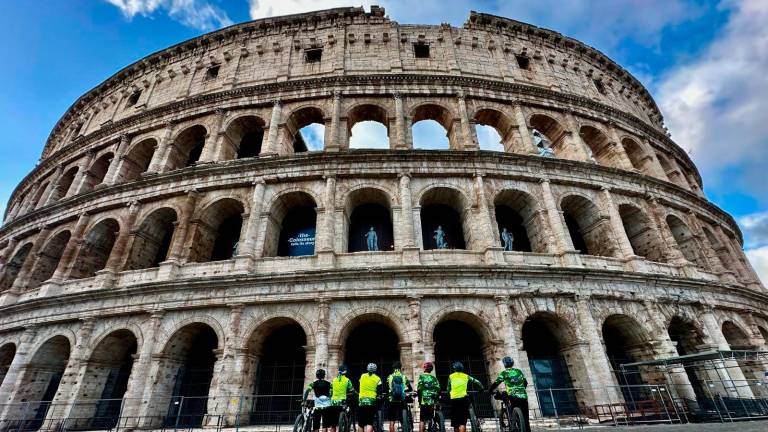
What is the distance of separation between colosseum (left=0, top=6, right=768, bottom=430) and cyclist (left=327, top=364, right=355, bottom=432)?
12.2 ft

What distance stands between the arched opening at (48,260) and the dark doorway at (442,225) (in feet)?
52.9

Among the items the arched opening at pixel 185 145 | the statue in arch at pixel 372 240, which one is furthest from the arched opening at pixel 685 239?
the arched opening at pixel 185 145

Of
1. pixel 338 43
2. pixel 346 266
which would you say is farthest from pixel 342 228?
pixel 338 43

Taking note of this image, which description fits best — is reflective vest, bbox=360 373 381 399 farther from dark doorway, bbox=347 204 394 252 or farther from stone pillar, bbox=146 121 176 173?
stone pillar, bbox=146 121 176 173

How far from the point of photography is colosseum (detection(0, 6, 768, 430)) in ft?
37.7

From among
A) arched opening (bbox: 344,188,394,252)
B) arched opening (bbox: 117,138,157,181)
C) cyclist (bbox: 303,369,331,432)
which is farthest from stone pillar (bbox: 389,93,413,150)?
arched opening (bbox: 117,138,157,181)

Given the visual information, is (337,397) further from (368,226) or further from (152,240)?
(152,240)

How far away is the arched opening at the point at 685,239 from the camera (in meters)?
16.0

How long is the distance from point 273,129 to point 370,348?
10215 mm

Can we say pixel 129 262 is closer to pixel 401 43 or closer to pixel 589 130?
pixel 401 43

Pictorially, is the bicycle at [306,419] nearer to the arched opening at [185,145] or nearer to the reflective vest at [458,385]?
the reflective vest at [458,385]

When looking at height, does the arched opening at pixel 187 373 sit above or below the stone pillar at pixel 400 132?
below

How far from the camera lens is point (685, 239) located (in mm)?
16594

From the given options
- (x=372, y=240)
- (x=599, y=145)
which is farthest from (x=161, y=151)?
(x=599, y=145)
